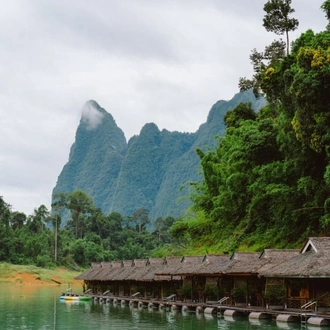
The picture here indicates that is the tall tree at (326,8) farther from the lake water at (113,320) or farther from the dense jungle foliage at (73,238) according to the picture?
the dense jungle foliage at (73,238)

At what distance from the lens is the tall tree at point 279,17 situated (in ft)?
132

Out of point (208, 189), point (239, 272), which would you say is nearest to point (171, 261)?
point (239, 272)

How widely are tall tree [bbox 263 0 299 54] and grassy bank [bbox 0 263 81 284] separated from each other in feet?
147

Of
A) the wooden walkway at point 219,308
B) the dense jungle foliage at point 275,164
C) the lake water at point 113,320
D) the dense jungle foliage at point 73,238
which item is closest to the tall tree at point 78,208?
the dense jungle foliage at point 73,238

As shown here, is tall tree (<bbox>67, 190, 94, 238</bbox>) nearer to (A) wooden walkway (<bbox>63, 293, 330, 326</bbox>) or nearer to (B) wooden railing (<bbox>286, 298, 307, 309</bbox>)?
(A) wooden walkway (<bbox>63, 293, 330, 326</bbox>)

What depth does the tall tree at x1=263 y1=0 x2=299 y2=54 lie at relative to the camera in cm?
4028

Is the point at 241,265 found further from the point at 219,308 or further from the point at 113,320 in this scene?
the point at 113,320

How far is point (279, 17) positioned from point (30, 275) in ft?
153

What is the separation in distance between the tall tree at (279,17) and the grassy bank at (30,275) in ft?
147

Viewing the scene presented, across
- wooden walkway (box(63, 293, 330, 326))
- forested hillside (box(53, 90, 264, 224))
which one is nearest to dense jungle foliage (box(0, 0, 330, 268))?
wooden walkway (box(63, 293, 330, 326))

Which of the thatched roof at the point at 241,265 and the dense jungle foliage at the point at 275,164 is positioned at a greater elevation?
the dense jungle foliage at the point at 275,164

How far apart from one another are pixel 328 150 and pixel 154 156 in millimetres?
167024

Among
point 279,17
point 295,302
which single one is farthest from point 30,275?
point 295,302

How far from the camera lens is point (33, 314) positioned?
31.1 m
